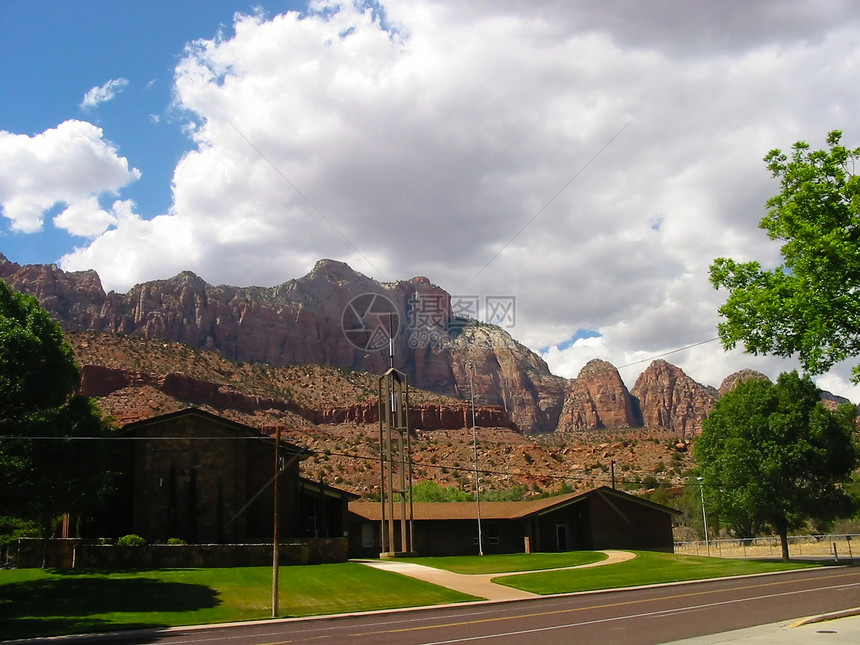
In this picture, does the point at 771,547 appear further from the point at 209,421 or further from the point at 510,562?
the point at 209,421

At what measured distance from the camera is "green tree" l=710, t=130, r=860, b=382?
1686 centimetres

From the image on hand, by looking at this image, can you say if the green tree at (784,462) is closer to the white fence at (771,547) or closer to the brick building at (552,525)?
the brick building at (552,525)

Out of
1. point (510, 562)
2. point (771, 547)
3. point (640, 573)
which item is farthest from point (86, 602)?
point (771, 547)

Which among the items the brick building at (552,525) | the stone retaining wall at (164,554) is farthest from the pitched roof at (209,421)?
the brick building at (552,525)

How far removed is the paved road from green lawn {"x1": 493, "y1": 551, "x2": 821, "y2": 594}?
12.6 ft

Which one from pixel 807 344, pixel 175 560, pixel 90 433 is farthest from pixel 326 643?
pixel 175 560

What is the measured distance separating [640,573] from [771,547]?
114ft

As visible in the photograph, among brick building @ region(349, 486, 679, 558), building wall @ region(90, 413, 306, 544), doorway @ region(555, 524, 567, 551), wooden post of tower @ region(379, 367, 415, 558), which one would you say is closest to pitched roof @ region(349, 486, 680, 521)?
brick building @ region(349, 486, 679, 558)

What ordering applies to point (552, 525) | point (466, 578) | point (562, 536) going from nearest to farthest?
point (466, 578) < point (552, 525) < point (562, 536)

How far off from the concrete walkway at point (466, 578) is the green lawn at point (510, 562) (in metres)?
0.99

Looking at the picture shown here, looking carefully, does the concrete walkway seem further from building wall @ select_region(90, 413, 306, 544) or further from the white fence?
the white fence

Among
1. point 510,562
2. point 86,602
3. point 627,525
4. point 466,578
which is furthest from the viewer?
point 627,525

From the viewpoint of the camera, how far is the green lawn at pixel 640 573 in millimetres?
34438

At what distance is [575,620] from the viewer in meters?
21.8
